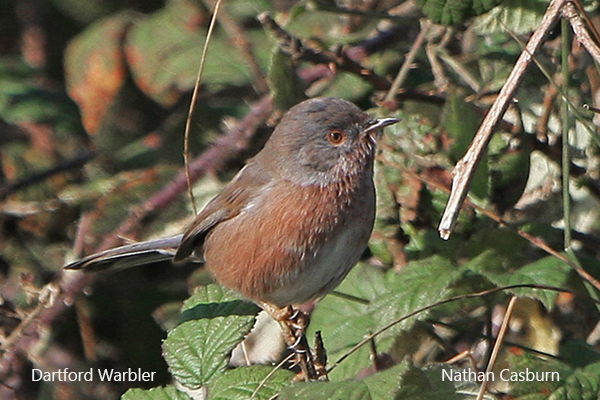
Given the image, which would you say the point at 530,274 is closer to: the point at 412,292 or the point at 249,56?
the point at 412,292

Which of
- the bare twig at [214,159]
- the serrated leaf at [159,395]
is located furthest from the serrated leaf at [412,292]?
the bare twig at [214,159]

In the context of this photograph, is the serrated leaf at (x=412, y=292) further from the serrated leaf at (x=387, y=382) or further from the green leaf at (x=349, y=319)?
the serrated leaf at (x=387, y=382)

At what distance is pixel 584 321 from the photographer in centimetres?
418

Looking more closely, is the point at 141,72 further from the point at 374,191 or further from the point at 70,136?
the point at 374,191

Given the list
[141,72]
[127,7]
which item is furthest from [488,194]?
[127,7]

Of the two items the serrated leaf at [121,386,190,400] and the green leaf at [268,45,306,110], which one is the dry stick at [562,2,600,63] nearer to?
the green leaf at [268,45,306,110]

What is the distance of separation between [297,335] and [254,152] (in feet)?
6.51

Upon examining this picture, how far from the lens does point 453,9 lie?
3.48m

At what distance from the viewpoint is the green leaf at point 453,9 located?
3.46 meters

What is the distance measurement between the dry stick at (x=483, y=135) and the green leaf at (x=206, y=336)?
2.65ft

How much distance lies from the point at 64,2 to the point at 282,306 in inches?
145

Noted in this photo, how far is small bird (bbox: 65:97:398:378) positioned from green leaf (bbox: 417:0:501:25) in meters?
0.47

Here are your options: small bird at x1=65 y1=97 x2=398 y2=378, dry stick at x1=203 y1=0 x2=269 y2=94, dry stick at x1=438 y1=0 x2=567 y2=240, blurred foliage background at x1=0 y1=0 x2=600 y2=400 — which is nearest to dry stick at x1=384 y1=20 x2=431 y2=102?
blurred foliage background at x1=0 y1=0 x2=600 y2=400

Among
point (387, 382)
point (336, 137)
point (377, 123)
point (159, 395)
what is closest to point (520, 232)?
point (377, 123)
